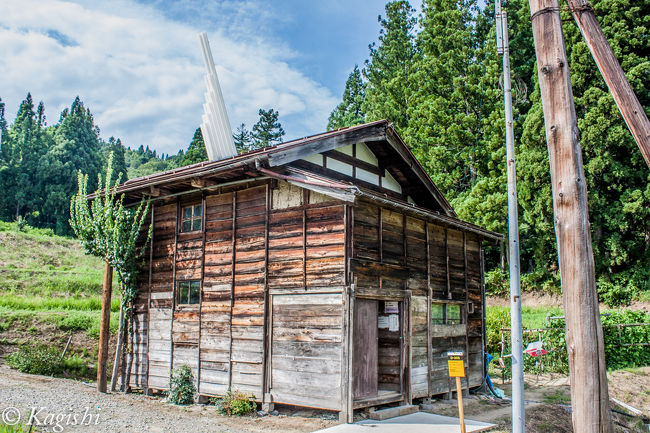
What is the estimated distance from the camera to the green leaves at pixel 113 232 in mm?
13789

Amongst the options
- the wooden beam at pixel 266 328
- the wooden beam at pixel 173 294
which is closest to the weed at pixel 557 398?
the wooden beam at pixel 266 328

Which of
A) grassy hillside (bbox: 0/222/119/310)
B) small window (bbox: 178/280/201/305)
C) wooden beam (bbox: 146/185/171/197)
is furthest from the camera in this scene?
grassy hillside (bbox: 0/222/119/310)

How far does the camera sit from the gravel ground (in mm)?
9484

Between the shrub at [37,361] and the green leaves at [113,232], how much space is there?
11.3 feet

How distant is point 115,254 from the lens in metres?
13.8

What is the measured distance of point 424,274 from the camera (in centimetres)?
1284

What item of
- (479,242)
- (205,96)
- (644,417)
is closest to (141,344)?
(205,96)

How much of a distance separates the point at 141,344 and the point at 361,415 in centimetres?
682

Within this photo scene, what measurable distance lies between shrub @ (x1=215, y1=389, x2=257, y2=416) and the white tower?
6.93 m

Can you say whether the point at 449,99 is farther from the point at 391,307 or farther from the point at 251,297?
the point at 251,297

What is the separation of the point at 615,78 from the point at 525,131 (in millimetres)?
21374

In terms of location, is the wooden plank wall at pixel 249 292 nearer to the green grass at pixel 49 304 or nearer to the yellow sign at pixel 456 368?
the yellow sign at pixel 456 368

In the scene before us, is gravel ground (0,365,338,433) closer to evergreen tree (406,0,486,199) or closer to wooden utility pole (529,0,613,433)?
wooden utility pole (529,0,613,433)

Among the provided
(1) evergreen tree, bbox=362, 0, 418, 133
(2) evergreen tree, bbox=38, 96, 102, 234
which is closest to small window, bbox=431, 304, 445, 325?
(1) evergreen tree, bbox=362, 0, 418, 133
